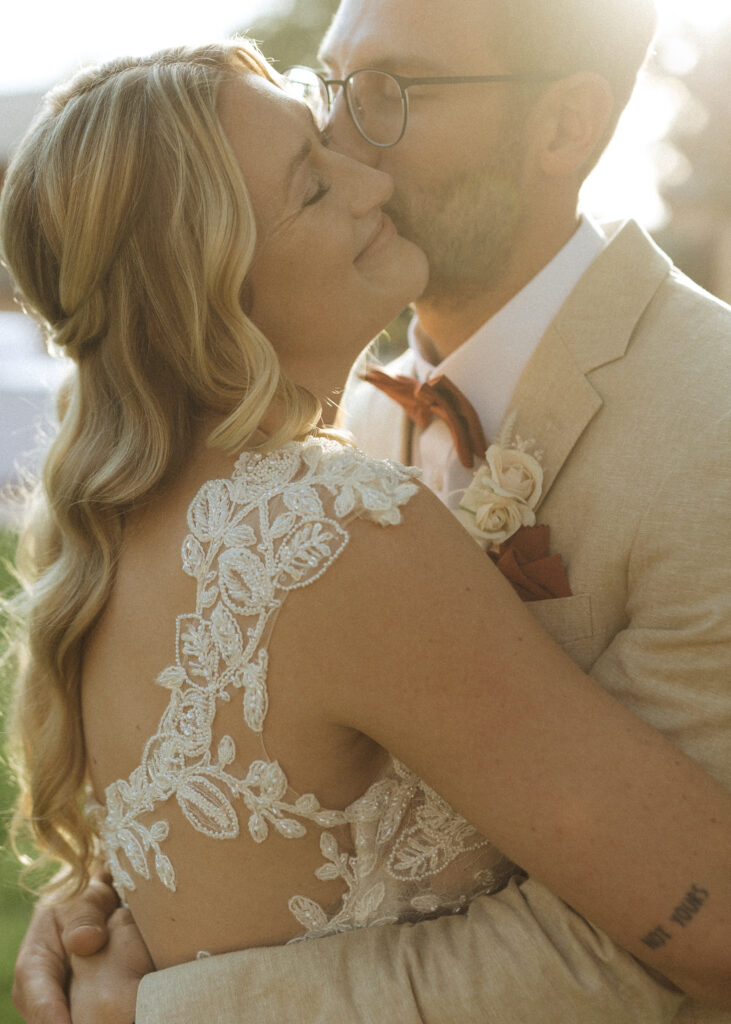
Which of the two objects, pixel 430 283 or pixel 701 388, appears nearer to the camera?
pixel 701 388

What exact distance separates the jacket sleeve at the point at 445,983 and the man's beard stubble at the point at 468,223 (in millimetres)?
1701

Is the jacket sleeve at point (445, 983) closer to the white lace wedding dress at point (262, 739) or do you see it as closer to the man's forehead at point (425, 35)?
the white lace wedding dress at point (262, 739)

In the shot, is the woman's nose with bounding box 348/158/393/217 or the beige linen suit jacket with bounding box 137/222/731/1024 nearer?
the beige linen suit jacket with bounding box 137/222/731/1024

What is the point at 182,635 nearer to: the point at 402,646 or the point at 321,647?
the point at 321,647

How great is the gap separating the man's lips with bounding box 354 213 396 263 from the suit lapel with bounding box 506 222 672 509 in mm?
470

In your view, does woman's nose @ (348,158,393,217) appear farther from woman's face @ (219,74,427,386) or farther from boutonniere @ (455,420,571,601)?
boutonniere @ (455,420,571,601)

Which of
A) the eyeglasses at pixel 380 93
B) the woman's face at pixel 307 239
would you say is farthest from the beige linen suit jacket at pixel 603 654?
the eyeglasses at pixel 380 93

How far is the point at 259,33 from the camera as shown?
1088cm

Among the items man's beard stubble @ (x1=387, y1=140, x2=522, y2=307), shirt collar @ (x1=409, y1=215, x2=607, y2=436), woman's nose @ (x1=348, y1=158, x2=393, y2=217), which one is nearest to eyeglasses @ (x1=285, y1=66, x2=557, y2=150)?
man's beard stubble @ (x1=387, y1=140, x2=522, y2=307)

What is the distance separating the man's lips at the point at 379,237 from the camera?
251 centimetres

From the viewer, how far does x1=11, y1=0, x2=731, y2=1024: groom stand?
74.7 inches

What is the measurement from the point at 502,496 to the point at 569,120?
1283 millimetres

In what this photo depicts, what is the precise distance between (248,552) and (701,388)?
1.00 m


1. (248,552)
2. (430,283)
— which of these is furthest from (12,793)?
(248,552)
